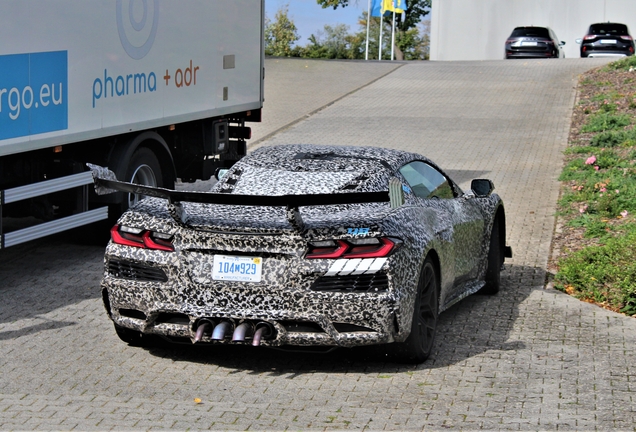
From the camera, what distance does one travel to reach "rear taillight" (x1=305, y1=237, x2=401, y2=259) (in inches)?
242

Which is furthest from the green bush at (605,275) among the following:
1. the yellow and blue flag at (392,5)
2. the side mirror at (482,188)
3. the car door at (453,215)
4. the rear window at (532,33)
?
the yellow and blue flag at (392,5)

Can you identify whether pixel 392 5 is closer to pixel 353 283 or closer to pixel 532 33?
pixel 532 33

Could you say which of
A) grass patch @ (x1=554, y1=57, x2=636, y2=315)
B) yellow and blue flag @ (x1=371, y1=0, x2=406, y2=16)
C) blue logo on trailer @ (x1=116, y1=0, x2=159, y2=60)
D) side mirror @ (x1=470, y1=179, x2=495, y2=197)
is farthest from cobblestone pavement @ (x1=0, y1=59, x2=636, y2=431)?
yellow and blue flag @ (x1=371, y1=0, x2=406, y2=16)

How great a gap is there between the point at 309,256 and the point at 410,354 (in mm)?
995

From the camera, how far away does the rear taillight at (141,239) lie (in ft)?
20.9

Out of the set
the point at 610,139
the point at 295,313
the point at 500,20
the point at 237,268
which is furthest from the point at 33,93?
the point at 500,20

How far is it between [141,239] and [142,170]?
4833 millimetres

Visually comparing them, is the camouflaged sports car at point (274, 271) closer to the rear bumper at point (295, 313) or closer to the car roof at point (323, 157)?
the rear bumper at point (295, 313)

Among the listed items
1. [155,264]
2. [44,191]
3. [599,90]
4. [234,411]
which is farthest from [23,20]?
[599,90]

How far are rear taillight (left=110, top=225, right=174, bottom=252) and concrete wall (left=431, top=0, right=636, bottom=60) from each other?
46549 mm

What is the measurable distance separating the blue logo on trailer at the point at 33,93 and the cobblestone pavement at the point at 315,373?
141 cm

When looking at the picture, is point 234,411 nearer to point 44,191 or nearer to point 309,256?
point 309,256

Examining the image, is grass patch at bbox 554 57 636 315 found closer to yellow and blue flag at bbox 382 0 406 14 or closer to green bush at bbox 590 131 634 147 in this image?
Answer: green bush at bbox 590 131 634 147

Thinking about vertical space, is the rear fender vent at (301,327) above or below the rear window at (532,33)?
below
